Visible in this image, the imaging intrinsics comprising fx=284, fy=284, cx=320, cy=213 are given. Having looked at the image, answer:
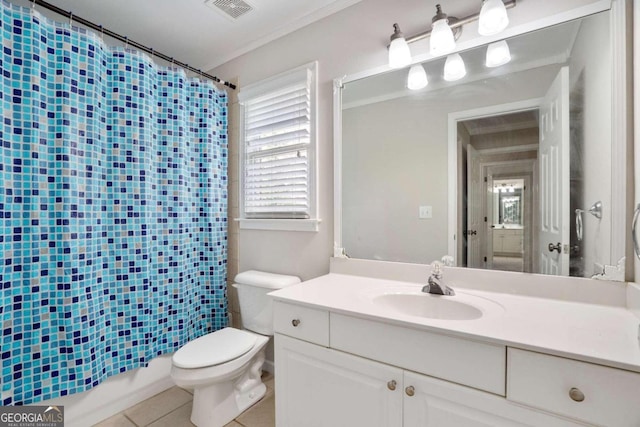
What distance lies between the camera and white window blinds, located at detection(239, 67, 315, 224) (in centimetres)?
185

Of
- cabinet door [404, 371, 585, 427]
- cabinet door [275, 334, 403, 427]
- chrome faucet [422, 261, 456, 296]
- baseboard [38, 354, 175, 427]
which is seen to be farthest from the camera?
baseboard [38, 354, 175, 427]

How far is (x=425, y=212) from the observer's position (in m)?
1.48

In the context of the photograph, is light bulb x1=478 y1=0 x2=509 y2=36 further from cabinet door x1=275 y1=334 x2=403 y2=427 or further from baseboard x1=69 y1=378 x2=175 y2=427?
baseboard x1=69 y1=378 x2=175 y2=427

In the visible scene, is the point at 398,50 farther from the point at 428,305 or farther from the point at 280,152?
the point at 428,305

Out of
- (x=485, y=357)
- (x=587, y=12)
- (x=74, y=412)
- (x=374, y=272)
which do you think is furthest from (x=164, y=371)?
(x=587, y=12)

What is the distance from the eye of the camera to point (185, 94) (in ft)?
6.58

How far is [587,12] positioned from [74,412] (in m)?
3.01

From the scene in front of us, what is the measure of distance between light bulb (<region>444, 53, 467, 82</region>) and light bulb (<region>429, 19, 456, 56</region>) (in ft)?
0.21

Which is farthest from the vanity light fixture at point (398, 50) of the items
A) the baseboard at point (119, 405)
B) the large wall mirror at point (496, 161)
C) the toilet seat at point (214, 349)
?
the baseboard at point (119, 405)

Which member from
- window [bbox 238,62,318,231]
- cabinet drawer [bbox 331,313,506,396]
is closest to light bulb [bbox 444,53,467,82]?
window [bbox 238,62,318,231]

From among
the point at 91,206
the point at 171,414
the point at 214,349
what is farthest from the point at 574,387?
the point at 91,206

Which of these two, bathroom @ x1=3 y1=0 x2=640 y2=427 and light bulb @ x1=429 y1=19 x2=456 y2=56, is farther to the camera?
light bulb @ x1=429 y1=19 x2=456 y2=56

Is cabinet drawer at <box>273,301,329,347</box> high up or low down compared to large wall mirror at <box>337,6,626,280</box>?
down

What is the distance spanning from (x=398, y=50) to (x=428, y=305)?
1.24 metres
